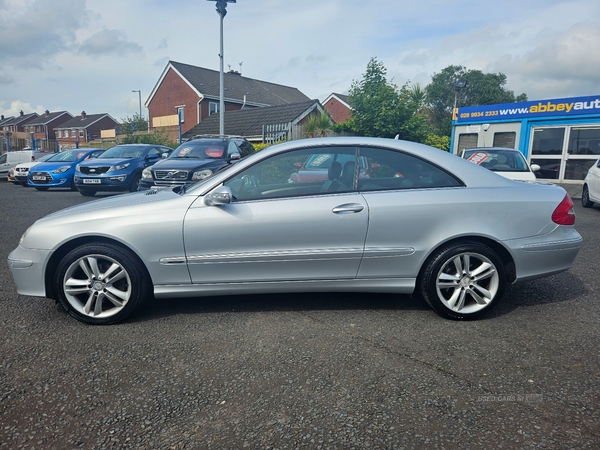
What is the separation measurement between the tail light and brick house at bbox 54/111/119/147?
71.0 metres

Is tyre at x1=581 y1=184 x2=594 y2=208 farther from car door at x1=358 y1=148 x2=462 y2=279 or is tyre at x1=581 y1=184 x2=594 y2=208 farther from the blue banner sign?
car door at x1=358 y1=148 x2=462 y2=279

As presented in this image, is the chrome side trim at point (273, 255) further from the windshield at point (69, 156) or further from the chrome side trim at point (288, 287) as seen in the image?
the windshield at point (69, 156)

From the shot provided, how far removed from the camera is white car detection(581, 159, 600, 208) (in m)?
10.7

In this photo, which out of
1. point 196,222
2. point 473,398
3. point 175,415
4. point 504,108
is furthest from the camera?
point 504,108

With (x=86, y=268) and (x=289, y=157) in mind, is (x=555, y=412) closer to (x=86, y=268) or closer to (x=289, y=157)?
(x=289, y=157)

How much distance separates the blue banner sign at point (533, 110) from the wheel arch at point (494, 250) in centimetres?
1548

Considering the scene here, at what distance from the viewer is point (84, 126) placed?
222 ft

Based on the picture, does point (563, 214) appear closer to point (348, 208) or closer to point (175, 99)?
point (348, 208)

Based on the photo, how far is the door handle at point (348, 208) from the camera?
11.9ft

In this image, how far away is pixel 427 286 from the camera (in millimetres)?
3750

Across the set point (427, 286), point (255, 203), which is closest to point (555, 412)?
point (427, 286)

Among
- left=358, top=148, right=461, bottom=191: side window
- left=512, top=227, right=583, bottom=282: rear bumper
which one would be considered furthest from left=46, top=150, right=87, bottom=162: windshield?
left=512, top=227, right=583, bottom=282: rear bumper

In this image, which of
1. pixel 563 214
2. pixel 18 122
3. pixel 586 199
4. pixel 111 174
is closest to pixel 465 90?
pixel 586 199

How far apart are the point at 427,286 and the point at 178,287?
2.02m
